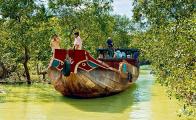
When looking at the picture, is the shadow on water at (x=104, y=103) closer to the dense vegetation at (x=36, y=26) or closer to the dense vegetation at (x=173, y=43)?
the dense vegetation at (x=173, y=43)

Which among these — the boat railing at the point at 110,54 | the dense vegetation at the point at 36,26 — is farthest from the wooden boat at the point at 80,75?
the dense vegetation at the point at 36,26

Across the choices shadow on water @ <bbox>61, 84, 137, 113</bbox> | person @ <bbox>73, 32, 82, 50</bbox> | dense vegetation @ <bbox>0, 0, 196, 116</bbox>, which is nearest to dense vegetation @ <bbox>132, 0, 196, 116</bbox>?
dense vegetation @ <bbox>0, 0, 196, 116</bbox>

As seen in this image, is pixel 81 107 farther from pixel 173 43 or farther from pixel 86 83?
pixel 173 43

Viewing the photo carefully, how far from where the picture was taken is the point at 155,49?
2042 cm

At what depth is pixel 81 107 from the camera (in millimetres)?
13625

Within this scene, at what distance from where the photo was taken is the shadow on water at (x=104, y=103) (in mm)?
13377

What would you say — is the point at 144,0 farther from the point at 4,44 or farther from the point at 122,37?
the point at 122,37

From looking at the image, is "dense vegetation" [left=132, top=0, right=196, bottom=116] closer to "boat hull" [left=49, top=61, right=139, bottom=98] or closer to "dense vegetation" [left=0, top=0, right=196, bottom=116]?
"dense vegetation" [left=0, top=0, right=196, bottom=116]

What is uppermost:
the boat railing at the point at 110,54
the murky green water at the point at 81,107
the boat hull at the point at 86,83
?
the boat railing at the point at 110,54

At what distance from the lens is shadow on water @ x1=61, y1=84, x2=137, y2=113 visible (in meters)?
A: 13.4

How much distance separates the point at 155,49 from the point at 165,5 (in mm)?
3262

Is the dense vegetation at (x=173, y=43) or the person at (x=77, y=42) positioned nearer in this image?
the dense vegetation at (x=173, y=43)

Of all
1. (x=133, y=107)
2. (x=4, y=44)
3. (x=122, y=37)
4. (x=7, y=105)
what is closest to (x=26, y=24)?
(x=4, y=44)

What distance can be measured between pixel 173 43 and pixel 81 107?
16.8 feet
